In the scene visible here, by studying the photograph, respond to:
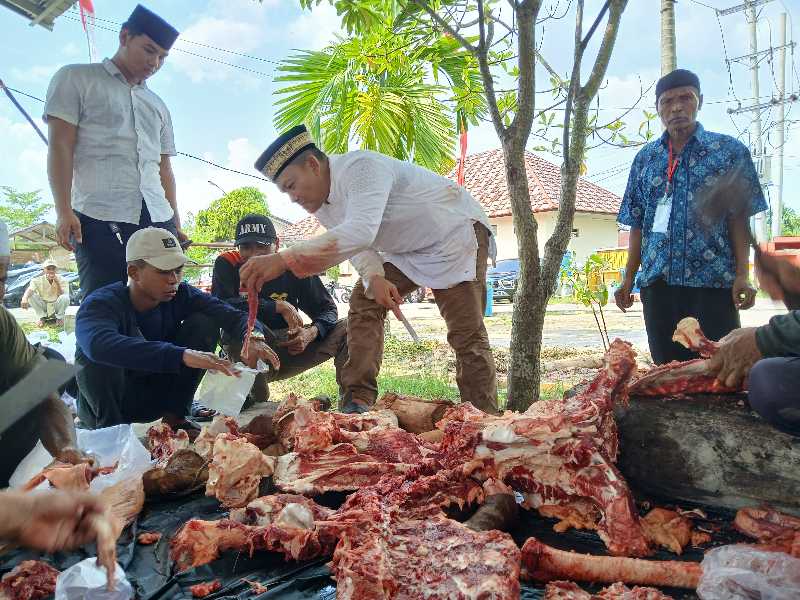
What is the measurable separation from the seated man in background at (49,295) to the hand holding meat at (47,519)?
1397 centimetres

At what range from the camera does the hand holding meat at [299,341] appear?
187 inches

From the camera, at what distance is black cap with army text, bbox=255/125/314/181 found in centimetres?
Answer: 321

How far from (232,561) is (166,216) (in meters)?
2.93

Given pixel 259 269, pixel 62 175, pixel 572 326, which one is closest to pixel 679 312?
pixel 259 269

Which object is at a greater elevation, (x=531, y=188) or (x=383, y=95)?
(x=531, y=188)

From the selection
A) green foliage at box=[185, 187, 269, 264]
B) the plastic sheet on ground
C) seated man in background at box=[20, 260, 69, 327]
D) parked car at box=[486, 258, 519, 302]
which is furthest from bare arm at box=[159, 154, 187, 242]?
green foliage at box=[185, 187, 269, 264]

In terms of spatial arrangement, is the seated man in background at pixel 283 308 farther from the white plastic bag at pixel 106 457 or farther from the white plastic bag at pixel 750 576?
the white plastic bag at pixel 750 576

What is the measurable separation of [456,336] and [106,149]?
2.72 m

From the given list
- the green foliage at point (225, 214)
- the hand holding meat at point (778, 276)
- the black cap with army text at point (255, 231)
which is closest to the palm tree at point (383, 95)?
the black cap with army text at point (255, 231)

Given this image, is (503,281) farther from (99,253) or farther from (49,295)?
(99,253)

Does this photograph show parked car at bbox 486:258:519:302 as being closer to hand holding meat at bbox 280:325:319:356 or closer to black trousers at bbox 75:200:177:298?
hand holding meat at bbox 280:325:319:356

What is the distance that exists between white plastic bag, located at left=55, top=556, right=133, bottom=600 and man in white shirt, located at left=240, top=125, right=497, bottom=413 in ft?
7.00

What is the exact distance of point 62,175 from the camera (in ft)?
11.8

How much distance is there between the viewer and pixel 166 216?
13.7 feet
